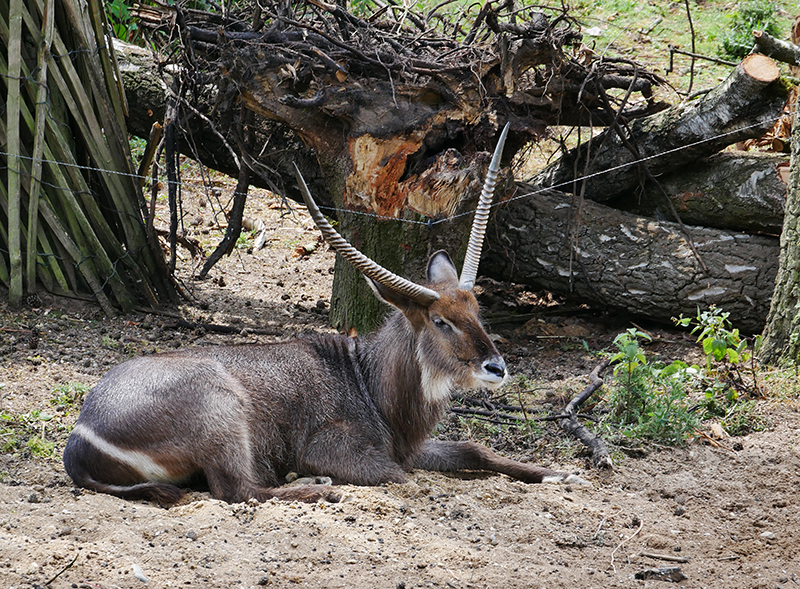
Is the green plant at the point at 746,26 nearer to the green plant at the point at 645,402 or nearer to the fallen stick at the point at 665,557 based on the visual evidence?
the green plant at the point at 645,402

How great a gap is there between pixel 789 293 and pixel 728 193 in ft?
5.03

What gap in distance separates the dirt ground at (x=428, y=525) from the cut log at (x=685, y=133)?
2.56 metres

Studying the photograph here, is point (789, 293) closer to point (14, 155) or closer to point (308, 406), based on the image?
point (308, 406)

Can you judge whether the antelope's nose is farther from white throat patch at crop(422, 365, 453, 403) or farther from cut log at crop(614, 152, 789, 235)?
cut log at crop(614, 152, 789, 235)

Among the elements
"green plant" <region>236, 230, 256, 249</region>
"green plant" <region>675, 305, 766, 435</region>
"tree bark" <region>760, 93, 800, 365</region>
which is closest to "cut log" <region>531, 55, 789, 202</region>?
"tree bark" <region>760, 93, 800, 365</region>

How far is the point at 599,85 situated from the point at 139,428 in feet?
14.9

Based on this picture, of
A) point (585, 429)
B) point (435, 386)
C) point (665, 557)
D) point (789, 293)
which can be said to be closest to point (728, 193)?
point (789, 293)

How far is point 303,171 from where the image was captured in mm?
6715

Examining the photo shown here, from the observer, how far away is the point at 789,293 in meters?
5.31

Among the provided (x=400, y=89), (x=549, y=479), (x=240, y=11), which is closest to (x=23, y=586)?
(x=549, y=479)

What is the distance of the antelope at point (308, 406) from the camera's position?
3816mm

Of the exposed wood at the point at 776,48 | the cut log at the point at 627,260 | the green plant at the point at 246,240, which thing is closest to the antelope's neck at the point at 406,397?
the cut log at the point at 627,260

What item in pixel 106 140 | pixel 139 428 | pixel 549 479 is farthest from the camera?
pixel 106 140

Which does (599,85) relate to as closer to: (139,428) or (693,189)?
(693,189)
